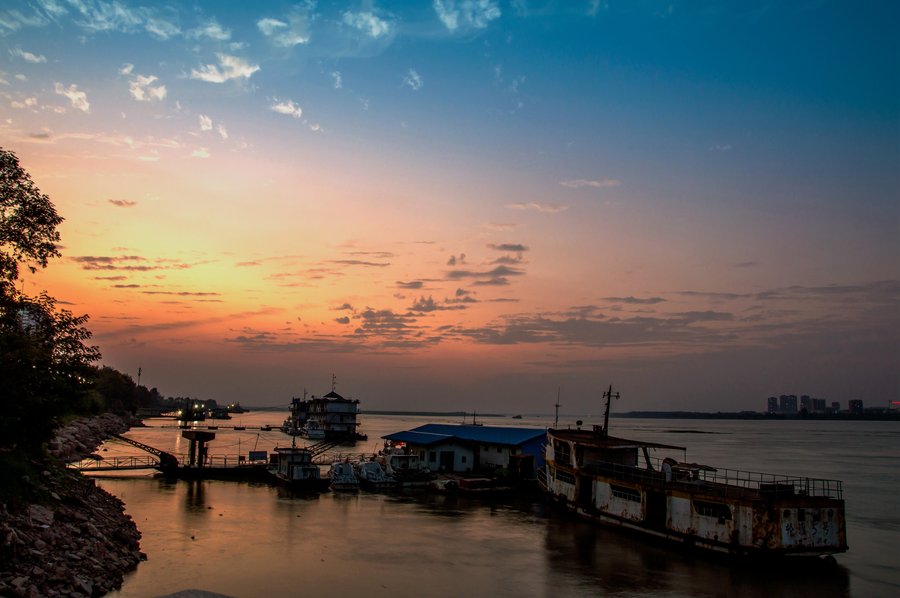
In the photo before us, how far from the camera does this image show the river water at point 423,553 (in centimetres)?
2885

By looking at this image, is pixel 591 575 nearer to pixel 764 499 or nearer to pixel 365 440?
pixel 764 499

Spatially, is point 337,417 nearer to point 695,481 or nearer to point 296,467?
point 296,467

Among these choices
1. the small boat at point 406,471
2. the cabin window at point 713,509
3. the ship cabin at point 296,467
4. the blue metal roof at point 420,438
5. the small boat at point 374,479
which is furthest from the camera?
the blue metal roof at point 420,438

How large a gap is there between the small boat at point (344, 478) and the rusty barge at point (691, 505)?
18757 millimetres

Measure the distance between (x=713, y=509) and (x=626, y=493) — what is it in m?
7.28

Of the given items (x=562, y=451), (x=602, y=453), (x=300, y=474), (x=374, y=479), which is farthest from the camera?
(x=374, y=479)

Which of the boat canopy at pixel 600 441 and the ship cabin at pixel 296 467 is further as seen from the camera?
the ship cabin at pixel 296 467

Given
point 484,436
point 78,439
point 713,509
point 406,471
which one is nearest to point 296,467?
point 406,471

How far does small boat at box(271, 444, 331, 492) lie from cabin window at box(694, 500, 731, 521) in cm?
3363

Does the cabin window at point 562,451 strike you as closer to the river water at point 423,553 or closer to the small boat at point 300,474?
the river water at point 423,553

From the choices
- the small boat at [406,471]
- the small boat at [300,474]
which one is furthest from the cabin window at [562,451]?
the small boat at [300,474]

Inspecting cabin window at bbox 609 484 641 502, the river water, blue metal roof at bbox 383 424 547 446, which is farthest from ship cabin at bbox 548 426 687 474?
blue metal roof at bbox 383 424 547 446

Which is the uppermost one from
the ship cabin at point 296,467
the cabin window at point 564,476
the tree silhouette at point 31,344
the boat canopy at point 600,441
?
the tree silhouette at point 31,344

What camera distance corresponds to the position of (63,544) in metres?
26.0
